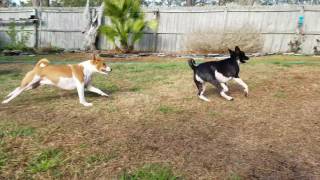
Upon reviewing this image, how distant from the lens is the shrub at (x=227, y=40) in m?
16.5

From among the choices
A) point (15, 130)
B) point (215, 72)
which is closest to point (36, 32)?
point (215, 72)

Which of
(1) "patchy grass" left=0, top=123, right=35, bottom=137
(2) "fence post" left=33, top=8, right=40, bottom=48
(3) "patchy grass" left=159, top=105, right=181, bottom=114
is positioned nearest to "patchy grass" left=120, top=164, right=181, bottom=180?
(1) "patchy grass" left=0, top=123, right=35, bottom=137

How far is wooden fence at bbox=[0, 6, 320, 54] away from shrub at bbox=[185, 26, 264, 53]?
1.00ft

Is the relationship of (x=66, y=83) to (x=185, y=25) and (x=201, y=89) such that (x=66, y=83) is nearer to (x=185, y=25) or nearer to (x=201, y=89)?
(x=201, y=89)

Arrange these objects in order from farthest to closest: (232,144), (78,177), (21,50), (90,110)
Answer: (21,50) < (90,110) < (232,144) < (78,177)

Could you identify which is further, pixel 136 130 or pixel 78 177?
pixel 136 130

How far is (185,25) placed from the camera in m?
18.4

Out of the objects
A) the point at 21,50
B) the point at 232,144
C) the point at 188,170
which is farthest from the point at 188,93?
the point at 21,50

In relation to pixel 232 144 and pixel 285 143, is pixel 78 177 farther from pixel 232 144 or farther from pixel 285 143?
pixel 285 143

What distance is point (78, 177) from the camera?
411 cm

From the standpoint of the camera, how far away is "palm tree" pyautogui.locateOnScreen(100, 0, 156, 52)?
17359 millimetres

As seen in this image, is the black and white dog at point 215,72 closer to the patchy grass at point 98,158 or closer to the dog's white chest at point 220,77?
the dog's white chest at point 220,77

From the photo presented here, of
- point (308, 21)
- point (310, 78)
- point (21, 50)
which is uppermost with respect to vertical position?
point (308, 21)

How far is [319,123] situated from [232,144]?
170 cm
